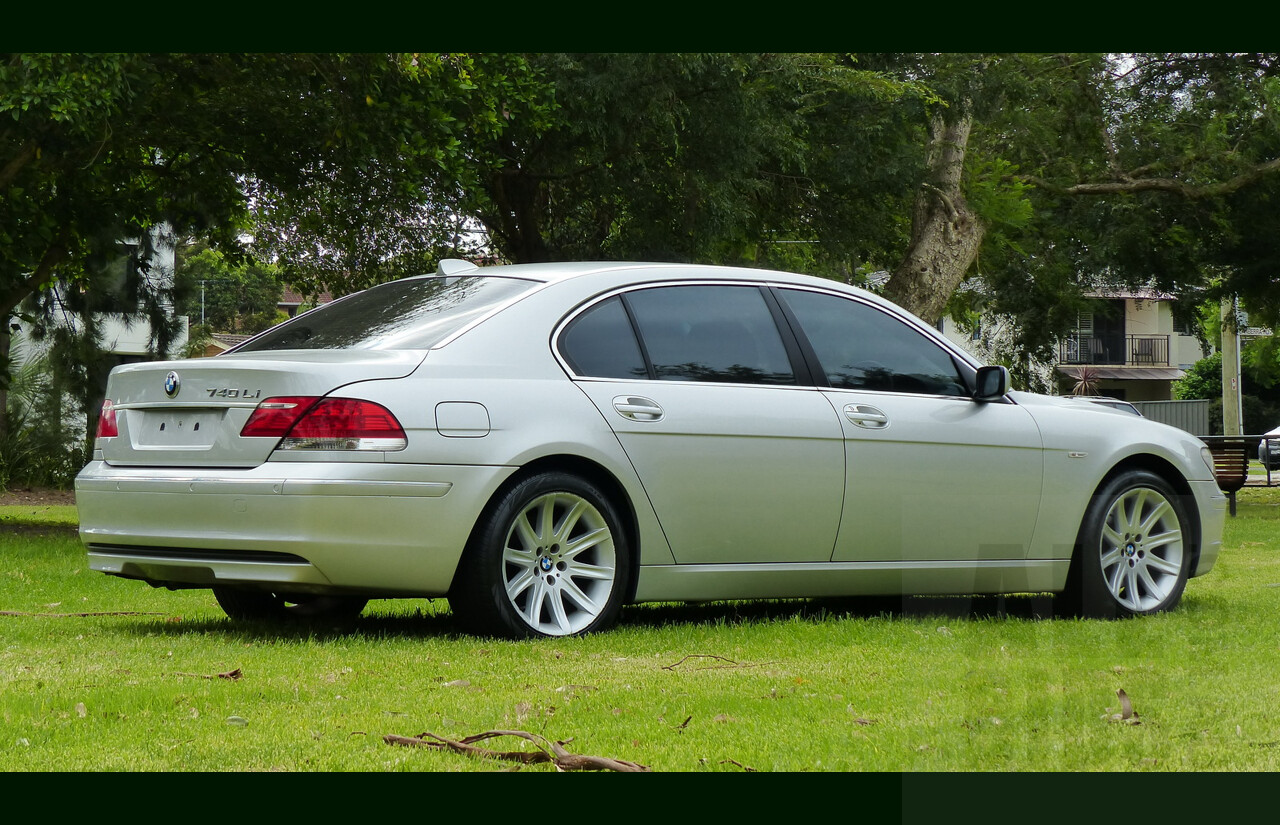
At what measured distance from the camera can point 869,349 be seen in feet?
24.5

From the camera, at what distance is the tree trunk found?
19.0 metres

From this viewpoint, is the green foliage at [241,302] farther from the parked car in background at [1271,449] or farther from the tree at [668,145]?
the tree at [668,145]

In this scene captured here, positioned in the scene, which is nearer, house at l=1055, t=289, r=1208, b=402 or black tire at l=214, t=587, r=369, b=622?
black tire at l=214, t=587, r=369, b=622

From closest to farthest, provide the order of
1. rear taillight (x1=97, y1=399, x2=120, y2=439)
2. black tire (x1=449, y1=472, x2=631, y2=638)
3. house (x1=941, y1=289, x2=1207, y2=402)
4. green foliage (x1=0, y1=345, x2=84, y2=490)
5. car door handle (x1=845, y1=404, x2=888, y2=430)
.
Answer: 1. black tire (x1=449, y1=472, x2=631, y2=638)
2. rear taillight (x1=97, y1=399, x2=120, y2=439)
3. car door handle (x1=845, y1=404, x2=888, y2=430)
4. green foliage (x1=0, y1=345, x2=84, y2=490)
5. house (x1=941, y1=289, x2=1207, y2=402)

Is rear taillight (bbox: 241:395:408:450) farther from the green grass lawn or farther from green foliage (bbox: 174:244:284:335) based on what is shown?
green foliage (bbox: 174:244:284:335)

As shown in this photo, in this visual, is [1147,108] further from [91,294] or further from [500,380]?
[500,380]

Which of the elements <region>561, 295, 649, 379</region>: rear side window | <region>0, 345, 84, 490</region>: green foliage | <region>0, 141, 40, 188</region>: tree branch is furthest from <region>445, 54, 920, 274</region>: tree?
<region>0, 345, 84, 490</region>: green foliage

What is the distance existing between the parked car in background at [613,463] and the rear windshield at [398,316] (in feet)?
0.06

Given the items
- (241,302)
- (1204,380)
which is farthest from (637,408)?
(241,302)

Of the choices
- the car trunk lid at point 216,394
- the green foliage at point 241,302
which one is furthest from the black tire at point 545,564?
the green foliage at point 241,302

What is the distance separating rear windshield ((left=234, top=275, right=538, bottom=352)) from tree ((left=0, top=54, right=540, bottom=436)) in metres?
5.58

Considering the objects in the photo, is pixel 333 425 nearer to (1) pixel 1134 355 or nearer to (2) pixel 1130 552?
(2) pixel 1130 552

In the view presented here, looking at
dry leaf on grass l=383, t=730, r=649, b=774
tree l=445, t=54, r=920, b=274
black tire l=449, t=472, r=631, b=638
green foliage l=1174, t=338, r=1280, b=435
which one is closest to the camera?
dry leaf on grass l=383, t=730, r=649, b=774

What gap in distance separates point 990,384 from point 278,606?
347 cm
